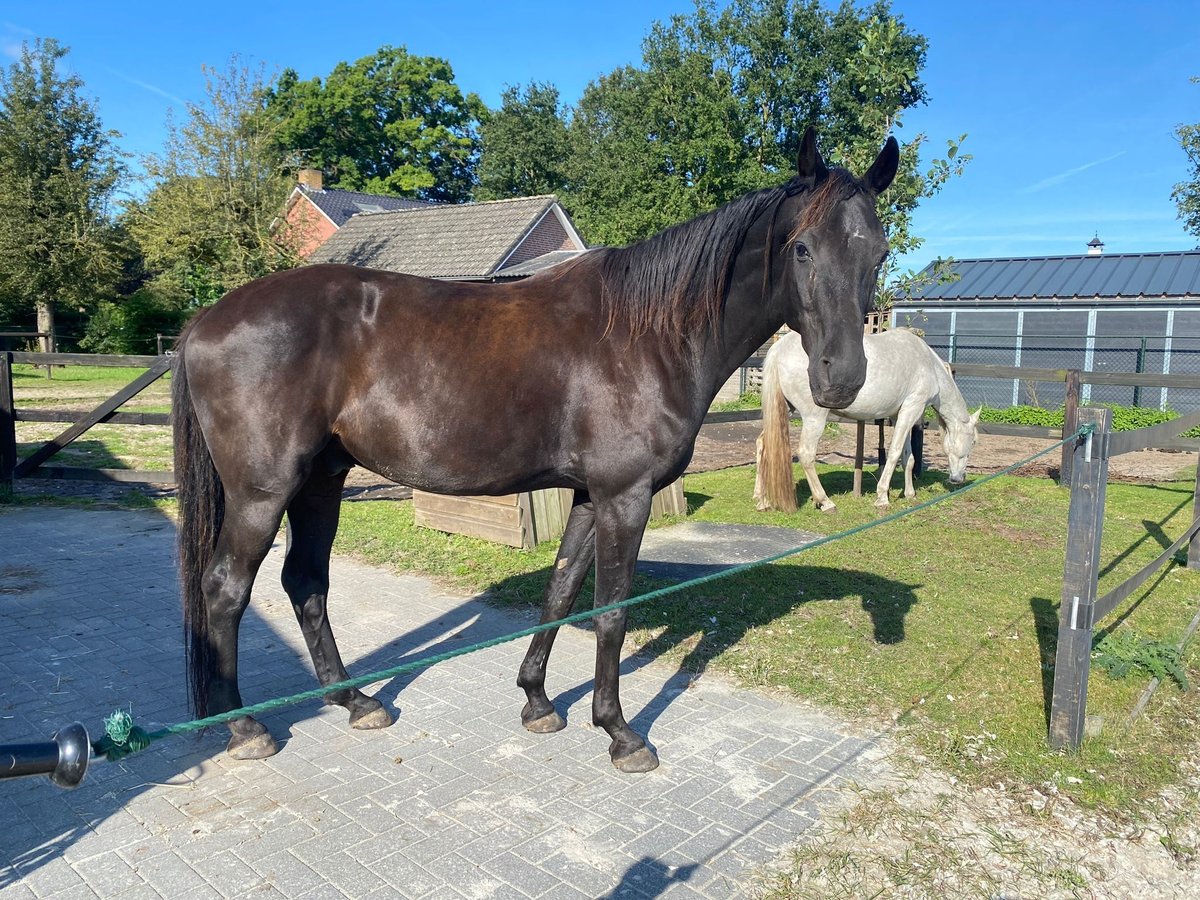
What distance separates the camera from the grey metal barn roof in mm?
18719

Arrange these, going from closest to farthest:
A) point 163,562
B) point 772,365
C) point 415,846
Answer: point 415,846 < point 163,562 < point 772,365

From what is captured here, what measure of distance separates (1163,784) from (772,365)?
18.3 feet

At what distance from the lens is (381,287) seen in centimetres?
334

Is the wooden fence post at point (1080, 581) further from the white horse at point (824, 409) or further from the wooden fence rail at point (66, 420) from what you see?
the wooden fence rail at point (66, 420)

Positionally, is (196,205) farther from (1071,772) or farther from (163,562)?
(1071,772)

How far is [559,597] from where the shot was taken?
3.69m

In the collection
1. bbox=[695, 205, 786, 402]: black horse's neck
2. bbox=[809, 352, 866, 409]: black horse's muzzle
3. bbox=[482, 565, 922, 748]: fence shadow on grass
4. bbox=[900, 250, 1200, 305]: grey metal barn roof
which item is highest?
bbox=[900, 250, 1200, 305]: grey metal barn roof

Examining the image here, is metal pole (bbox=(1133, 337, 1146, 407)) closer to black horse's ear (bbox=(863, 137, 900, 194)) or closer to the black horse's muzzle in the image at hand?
black horse's ear (bbox=(863, 137, 900, 194))

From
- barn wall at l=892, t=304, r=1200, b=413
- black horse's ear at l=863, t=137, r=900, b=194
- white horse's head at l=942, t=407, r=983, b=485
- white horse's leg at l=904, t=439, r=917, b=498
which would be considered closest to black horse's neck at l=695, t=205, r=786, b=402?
black horse's ear at l=863, t=137, r=900, b=194

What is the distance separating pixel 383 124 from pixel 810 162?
176ft

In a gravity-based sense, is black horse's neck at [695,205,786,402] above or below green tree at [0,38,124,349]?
below

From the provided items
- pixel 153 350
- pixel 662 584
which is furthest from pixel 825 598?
pixel 153 350

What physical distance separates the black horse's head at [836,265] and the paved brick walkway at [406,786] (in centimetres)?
164

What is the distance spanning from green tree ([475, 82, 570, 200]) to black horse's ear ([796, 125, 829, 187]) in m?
47.1
